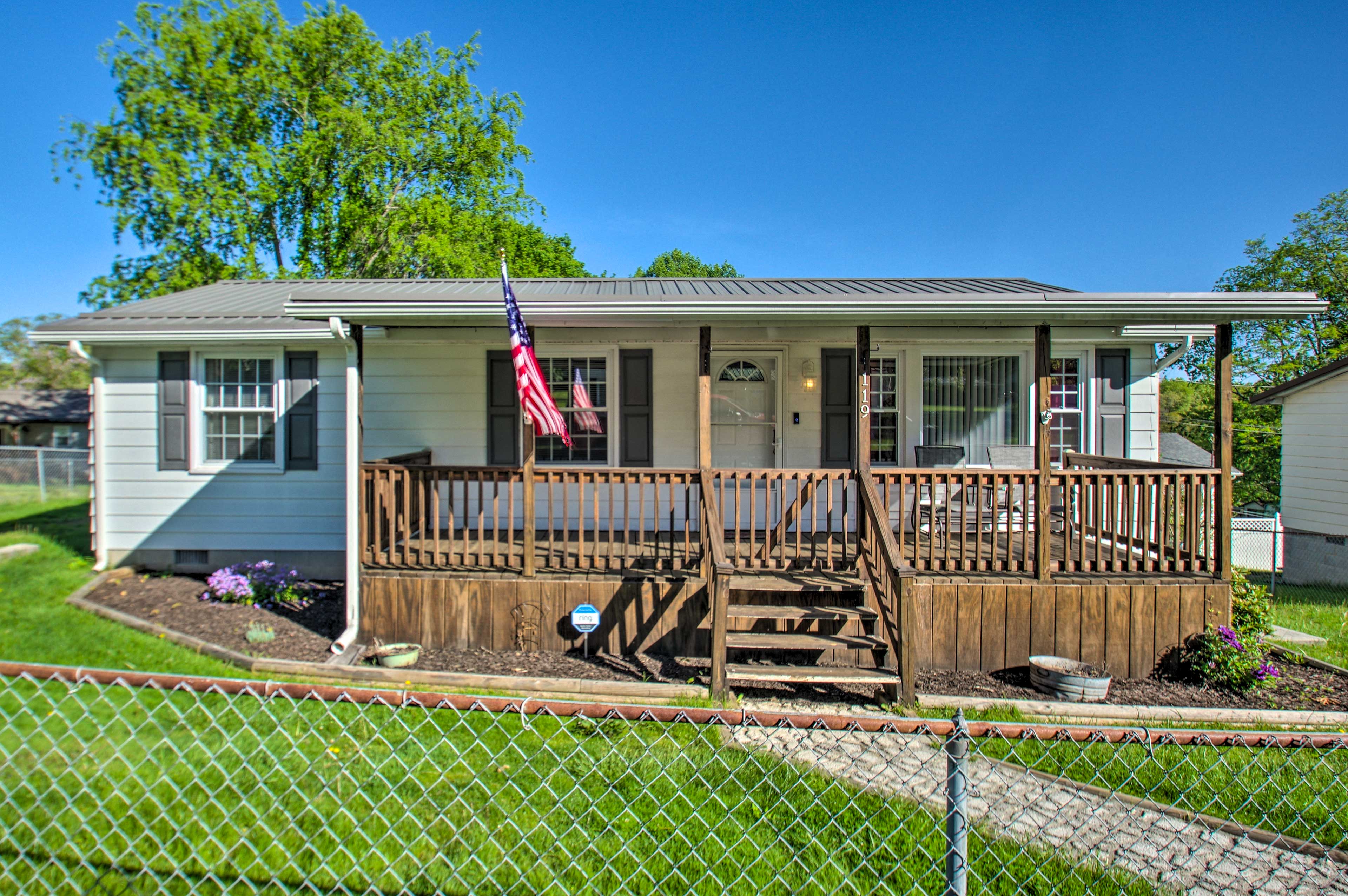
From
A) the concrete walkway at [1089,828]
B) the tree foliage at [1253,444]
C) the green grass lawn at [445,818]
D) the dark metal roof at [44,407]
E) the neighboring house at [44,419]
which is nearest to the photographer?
the green grass lawn at [445,818]

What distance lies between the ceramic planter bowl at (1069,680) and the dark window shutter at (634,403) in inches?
171

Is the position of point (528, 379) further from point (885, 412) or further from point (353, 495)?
point (885, 412)

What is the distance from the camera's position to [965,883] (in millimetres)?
1711

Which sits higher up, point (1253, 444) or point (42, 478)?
point (1253, 444)

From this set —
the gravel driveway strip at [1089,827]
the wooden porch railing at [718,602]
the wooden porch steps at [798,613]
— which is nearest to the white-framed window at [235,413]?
the wooden porch railing at [718,602]

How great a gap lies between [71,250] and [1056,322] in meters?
26.9

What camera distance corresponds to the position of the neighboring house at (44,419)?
90.0ft

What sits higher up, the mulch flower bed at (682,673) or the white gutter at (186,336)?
the white gutter at (186,336)

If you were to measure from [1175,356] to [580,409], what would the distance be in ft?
22.5

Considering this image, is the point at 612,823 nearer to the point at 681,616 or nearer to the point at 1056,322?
the point at 681,616

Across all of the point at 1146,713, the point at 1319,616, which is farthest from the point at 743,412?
the point at 1319,616

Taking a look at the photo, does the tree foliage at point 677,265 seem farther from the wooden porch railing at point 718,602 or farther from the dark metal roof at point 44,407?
the wooden porch railing at point 718,602

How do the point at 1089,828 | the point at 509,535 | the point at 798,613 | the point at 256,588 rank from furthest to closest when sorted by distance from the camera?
the point at 256,588, the point at 509,535, the point at 798,613, the point at 1089,828

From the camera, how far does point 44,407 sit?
92.1ft
